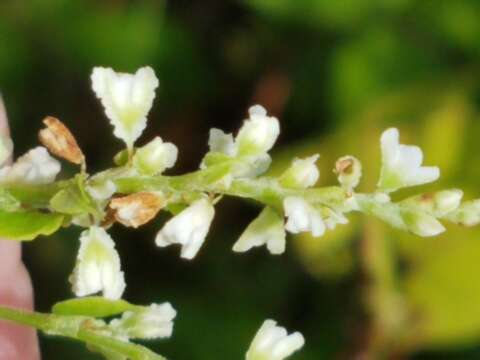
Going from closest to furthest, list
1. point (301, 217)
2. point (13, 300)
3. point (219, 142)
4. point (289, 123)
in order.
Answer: point (301, 217) → point (219, 142) → point (13, 300) → point (289, 123)

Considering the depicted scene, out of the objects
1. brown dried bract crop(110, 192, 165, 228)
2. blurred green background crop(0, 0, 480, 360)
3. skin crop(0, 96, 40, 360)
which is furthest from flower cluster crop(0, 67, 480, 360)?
blurred green background crop(0, 0, 480, 360)

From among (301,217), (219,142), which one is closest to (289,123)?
(219,142)

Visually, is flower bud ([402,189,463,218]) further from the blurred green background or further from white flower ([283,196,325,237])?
the blurred green background

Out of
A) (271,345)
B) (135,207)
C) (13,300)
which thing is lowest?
(271,345)

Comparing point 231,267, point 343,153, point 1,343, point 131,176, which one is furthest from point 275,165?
point 131,176

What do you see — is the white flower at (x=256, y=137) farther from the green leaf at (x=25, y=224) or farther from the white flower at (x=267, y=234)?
the green leaf at (x=25, y=224)

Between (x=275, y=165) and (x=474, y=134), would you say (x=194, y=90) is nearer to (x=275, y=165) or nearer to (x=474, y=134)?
(x=275, y=165)

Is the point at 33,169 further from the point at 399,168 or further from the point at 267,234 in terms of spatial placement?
the point at 399,168
